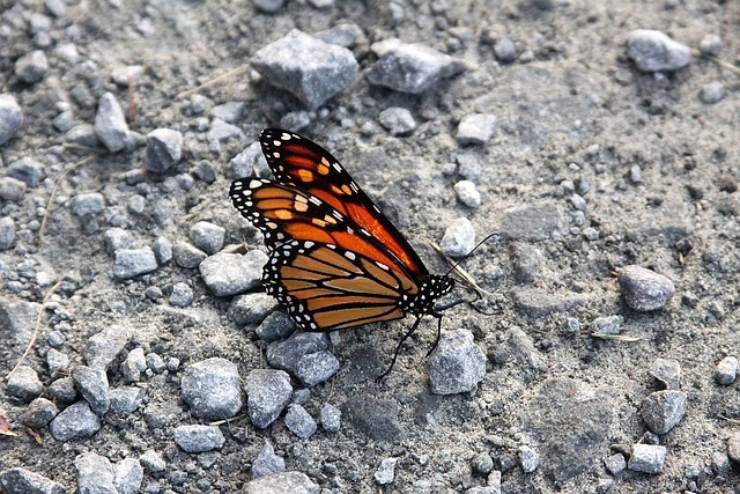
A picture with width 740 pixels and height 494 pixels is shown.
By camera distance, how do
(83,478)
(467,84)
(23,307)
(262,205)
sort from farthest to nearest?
(467,84), (23,307), (262,205), (83,478)

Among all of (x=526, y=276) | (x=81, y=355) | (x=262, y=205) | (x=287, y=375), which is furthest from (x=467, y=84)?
(x=81, y=355)

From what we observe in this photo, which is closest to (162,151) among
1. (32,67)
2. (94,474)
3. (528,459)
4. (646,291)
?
(32,67)

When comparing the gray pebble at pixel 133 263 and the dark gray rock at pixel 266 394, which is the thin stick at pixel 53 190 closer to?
the gray pebble at pixel 133 263

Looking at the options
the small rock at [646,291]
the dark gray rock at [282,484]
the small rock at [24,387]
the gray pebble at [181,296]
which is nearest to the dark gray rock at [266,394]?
the dark gray rock at [282,484]

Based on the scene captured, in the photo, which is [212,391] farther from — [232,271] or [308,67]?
[308,67]

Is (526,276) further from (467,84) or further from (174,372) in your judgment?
(174,372)

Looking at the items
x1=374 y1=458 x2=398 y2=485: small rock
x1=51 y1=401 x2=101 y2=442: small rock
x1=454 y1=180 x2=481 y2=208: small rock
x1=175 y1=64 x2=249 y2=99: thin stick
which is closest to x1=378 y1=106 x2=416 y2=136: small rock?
x1=454 y1=180 x2=481 y2=208: small rock
